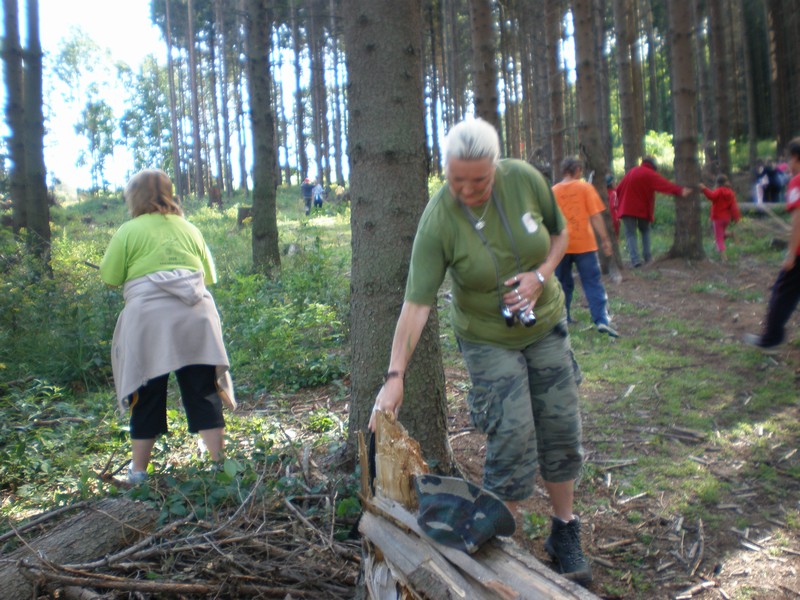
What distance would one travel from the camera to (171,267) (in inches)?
172

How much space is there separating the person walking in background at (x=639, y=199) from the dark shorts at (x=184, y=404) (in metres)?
8.81

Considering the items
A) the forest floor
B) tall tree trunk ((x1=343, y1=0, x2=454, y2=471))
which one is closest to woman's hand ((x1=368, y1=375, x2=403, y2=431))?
tall tree trunk ((x1=343, y1=0, x2=454, y2=471))

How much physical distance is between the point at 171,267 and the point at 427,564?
8.96 feet

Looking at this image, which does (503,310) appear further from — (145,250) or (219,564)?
(145,250)

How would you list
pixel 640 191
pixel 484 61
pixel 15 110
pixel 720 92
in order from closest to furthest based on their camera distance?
pixel 484 61
pixel 640 191
pixel 15 110
pixel 720 92

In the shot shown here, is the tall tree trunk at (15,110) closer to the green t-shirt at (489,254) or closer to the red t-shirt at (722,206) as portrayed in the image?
the green t-shirt at (489,254)

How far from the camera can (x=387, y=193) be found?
12.8 ft

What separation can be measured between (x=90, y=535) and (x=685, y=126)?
11.5m

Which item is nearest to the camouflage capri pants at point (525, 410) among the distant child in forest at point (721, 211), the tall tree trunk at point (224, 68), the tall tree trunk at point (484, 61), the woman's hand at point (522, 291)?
the woman's hand at point (522, 291)

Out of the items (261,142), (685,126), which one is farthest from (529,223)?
(685,126)

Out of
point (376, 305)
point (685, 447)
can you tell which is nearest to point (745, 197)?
point (685, 447)

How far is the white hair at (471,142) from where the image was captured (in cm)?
270

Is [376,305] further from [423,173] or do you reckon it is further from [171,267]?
[171,267]

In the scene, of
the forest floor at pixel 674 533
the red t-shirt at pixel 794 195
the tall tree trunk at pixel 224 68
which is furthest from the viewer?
the tall tree trunk at pixel 224 68
